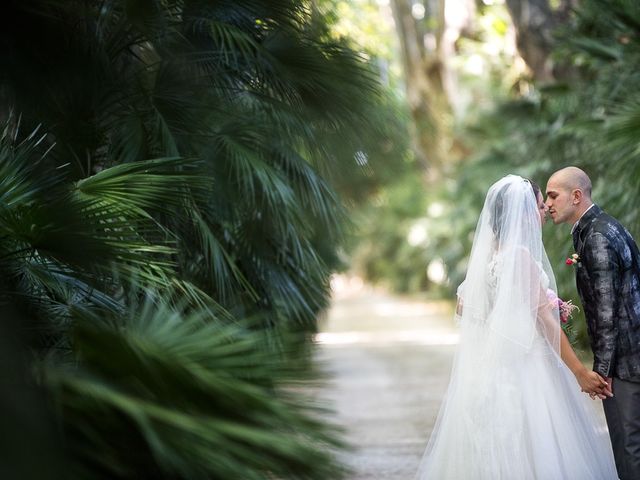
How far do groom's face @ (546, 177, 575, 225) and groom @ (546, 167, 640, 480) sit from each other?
13 centimetres

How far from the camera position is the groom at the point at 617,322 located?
5227 millimetres

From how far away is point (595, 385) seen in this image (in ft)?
17.5

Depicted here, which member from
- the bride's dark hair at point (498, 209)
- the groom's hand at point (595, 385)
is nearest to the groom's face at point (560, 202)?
the bride's dark hair at point (498, 209)

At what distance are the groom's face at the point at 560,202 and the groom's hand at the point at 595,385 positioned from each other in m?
0.84

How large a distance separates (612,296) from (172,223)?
276cm

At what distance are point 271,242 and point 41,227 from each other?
3251 millimetres

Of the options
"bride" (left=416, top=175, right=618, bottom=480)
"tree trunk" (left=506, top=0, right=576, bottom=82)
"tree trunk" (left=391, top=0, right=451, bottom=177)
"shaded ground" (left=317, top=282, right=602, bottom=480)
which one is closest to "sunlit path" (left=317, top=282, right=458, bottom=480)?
"shaded ground" (left=317, top=282, right=602, bottom=480)

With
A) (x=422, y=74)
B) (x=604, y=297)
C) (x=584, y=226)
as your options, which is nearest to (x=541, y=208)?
(x=584, y=226)

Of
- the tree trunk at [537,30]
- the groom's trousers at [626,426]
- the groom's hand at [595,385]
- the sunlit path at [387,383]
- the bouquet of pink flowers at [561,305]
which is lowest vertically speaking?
the sunlit path at [387,383]

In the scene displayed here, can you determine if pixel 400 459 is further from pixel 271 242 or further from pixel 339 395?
pixel 339 395

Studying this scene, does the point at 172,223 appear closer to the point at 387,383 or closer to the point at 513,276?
the point at 513,276

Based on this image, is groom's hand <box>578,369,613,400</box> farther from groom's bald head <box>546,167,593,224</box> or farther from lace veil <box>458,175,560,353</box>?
groom's bald head <box>546,167,593,224</box>

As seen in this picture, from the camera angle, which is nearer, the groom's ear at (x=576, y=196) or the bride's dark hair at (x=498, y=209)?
the groom's ear at (x=576, y=196)

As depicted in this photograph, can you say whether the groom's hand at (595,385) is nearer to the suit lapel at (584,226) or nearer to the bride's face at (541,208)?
the suit lapel at (584,226)
